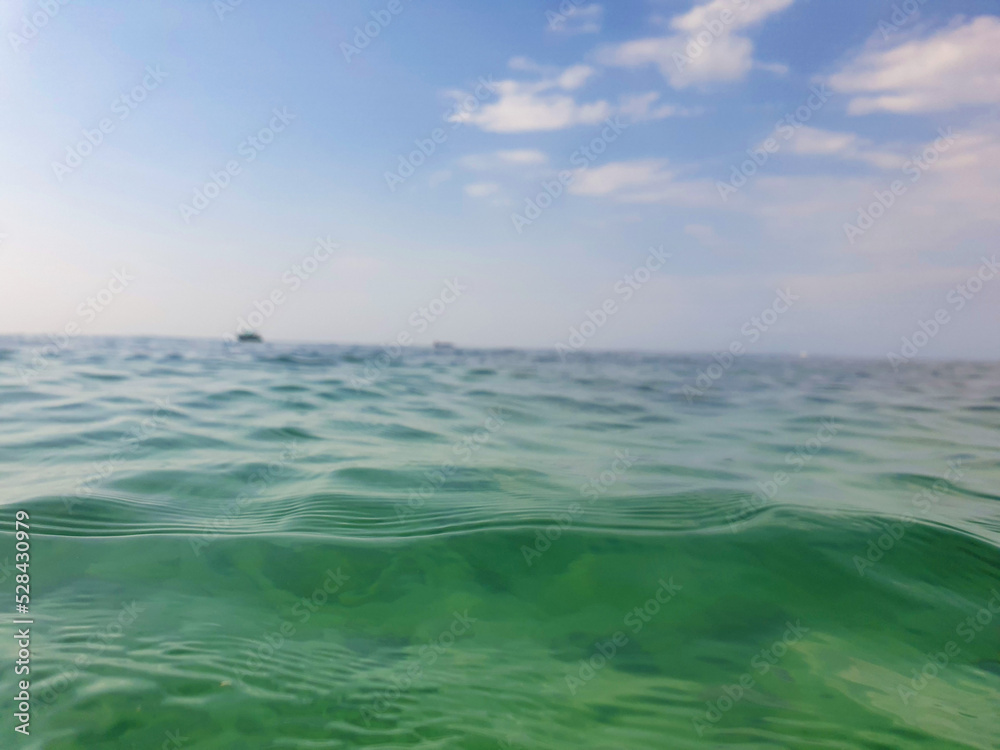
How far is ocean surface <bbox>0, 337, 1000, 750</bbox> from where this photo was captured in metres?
2.78

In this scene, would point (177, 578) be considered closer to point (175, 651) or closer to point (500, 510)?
point (175, 651)

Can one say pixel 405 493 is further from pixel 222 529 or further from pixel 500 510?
pixel 222 529

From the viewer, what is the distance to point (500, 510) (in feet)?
17.5

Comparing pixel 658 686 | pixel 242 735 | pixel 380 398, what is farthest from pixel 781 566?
pixel 380 398

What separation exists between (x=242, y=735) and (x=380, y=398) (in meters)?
9.36

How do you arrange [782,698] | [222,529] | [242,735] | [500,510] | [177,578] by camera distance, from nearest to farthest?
[242,735] → [782,698] → [177,578] → [222,529] → [500,510]

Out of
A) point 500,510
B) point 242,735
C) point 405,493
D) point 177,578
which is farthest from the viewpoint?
point 405,493

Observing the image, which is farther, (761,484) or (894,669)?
(761,484)

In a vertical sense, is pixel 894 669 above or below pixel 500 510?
below

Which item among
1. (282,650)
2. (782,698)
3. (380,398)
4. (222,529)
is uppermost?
(380,398)

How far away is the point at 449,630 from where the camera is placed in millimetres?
3629

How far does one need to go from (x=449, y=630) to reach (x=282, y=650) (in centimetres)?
100

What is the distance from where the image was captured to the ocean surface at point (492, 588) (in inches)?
109

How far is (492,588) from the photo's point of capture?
4.16 metres
